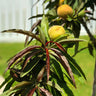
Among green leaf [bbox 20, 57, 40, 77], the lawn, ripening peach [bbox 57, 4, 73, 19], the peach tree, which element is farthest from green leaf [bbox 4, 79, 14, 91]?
the lawn

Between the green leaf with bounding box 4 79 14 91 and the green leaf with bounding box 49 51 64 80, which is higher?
the green leaf with bounding box 49 51 64 80

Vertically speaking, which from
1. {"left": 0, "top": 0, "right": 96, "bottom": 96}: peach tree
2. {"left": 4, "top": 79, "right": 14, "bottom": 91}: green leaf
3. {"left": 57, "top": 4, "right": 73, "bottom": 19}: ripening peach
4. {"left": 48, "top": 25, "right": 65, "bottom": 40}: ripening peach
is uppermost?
{"left": 57, "top": 4, "right": 73, "bottom": 19}: ripening peach

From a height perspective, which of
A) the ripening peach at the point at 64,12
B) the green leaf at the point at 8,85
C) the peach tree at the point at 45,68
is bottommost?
the green leaf at the point at 8,85

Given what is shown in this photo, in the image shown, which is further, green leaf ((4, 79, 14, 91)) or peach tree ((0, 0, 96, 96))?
green leaf ((4, 79, 14, 91))

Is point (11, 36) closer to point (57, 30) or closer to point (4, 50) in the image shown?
point (4, 50)

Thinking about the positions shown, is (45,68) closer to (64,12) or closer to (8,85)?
(8,85)

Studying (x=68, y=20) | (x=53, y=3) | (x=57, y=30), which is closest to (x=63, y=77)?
(x=57, y=30)

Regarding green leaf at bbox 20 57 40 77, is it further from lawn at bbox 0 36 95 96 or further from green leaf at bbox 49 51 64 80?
lawn at bbox 0 36 95 96

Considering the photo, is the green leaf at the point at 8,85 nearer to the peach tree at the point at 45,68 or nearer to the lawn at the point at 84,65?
the peach tree at the point at 45,68

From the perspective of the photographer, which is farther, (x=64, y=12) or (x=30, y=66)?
(x=64, y=12)

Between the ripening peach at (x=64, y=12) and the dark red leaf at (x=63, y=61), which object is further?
the ripening peach at (x=64, y=12)

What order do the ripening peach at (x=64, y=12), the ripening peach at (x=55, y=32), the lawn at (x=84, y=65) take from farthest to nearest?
the lawn at (x=84, y=65)
the ripening peach at (x=64, y=12)
the ripening peach at (x=55, y=32)

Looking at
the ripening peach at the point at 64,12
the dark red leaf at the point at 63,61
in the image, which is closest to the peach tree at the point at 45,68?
the dark red leaf at the point at 63,61

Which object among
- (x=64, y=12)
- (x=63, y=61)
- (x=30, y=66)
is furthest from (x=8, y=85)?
(x=64, y=12)
